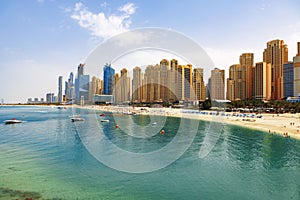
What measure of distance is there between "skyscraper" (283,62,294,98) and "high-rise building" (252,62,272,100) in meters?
5.32

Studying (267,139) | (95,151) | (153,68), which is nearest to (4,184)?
(95,151)

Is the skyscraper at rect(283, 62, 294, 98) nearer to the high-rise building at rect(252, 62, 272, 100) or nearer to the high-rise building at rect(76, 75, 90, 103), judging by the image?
the high-rise building at rect(252, 62, 272, 100)

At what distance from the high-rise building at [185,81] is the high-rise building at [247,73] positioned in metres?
23.9

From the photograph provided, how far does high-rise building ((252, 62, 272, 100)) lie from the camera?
8394 centimetres

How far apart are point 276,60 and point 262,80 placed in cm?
1368

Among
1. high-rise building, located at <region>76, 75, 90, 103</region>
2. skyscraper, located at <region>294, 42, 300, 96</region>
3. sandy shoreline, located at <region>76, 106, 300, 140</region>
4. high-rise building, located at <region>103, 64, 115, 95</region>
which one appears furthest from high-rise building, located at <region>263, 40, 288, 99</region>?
high-rise building, located at <region>76, 75, 90, 103</region>

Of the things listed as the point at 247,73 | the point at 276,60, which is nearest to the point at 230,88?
the point at 247,73

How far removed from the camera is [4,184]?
36.5 feet

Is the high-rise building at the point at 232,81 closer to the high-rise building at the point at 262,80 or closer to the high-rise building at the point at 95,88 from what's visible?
the high-rise building at the point at 262,80

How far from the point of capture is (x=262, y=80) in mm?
84500

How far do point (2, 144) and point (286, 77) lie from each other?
95.7 meters

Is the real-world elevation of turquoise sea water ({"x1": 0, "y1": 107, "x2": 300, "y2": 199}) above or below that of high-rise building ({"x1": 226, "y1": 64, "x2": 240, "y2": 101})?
below

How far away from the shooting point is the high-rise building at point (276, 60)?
88938 mm

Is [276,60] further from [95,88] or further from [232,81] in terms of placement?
[95,88]
